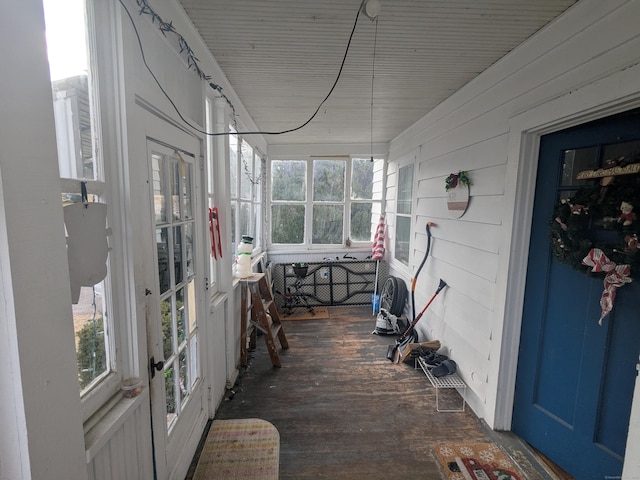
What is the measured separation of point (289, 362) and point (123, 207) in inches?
91.9

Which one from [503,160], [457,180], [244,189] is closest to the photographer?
[503,160]

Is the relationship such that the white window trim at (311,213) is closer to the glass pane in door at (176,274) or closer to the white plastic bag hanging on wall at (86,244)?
the glass pane in door at (176,274)

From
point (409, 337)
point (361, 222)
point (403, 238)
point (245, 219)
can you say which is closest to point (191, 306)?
point (245, 219)

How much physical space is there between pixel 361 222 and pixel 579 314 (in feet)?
12.0

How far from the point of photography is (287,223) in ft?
16.2

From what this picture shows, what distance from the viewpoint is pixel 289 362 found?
290 centimetres

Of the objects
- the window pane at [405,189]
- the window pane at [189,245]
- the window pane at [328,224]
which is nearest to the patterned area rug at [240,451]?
the window pane at [189,245]

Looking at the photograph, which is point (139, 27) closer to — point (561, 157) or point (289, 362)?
point (561, 157)

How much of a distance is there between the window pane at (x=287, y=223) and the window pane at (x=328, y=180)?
1.34ft

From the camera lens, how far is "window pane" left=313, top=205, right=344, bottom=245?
16.3 feet

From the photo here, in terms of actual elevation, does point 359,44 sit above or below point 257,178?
above

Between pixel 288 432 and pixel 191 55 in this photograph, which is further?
pixel 288 432

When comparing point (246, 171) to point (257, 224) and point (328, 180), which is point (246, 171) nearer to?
point (257, 224)

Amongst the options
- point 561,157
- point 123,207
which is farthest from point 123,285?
point 561,157
